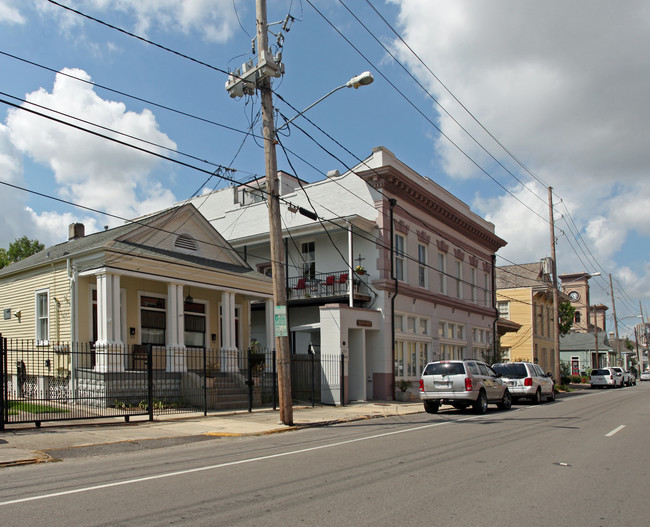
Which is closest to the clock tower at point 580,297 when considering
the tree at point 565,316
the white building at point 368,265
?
the tree at point 565,316

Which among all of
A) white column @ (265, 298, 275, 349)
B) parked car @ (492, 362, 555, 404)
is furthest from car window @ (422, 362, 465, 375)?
white column @ (265, 298, 275, 349)

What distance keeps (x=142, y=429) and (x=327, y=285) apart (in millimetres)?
13078

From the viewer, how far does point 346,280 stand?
25172 millimetres

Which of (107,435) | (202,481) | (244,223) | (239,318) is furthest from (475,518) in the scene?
(244,223)

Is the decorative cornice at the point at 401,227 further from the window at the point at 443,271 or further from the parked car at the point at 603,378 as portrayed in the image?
the parked car at the point at 603,378

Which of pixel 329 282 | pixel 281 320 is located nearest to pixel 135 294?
pixel 281 320

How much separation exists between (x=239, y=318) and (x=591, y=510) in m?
18.4

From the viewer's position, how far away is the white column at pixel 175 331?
18995mm

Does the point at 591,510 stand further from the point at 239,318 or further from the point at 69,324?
the point at 239,318

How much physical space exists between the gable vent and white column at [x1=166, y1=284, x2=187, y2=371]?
2018 mm

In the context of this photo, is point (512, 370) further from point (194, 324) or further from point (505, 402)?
point (194, 324)

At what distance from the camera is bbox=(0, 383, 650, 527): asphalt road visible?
618 centimetres

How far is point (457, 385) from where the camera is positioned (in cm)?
1858

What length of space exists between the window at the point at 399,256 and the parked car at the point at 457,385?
7771 millimetres
